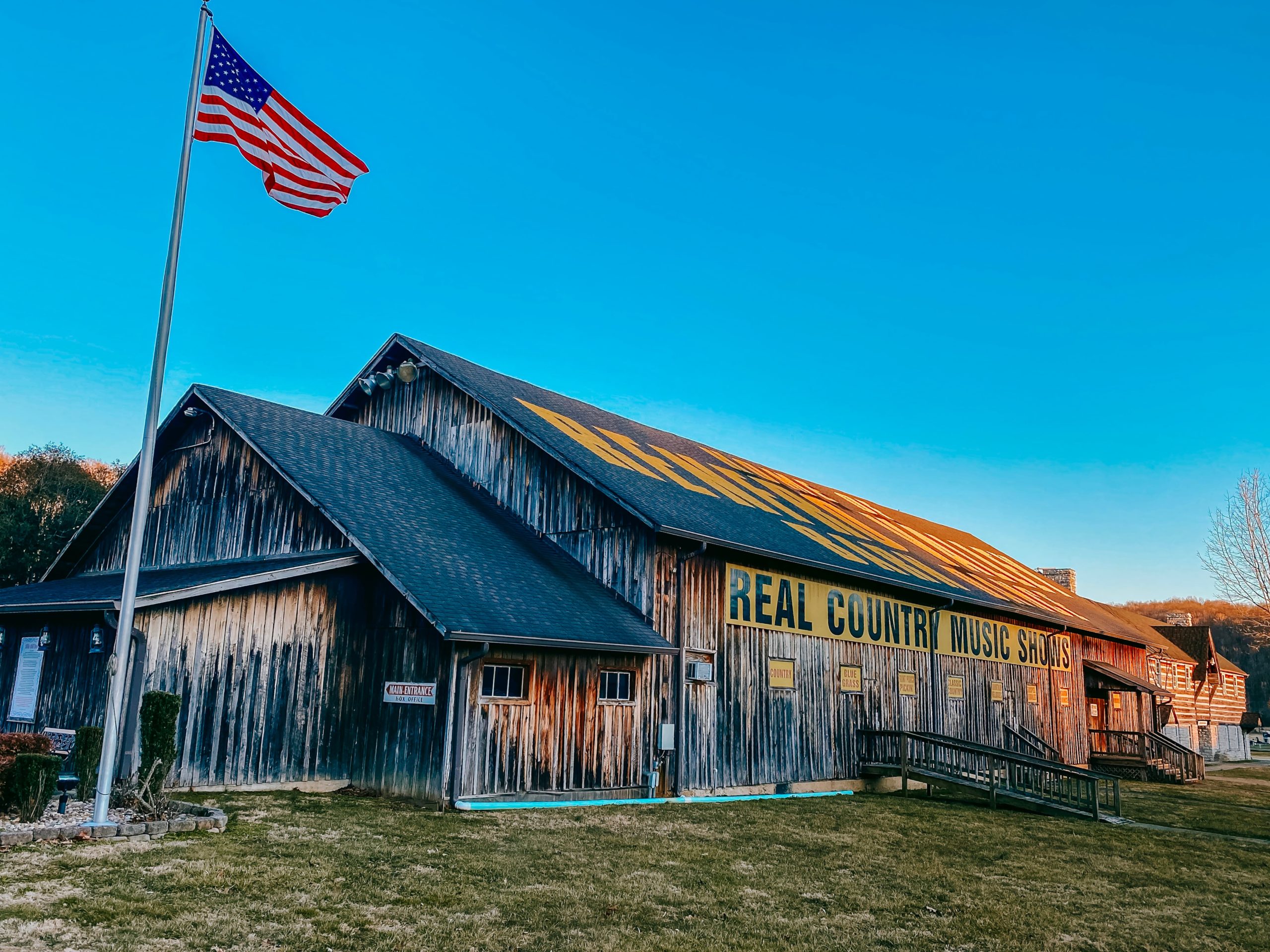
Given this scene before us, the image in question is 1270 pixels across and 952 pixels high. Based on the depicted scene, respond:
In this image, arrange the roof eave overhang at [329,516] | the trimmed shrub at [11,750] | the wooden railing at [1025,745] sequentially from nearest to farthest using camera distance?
the trimmed shrub at [11,750] < the roof eave overhang at [329,516] < the wooden railing at [1025,745]

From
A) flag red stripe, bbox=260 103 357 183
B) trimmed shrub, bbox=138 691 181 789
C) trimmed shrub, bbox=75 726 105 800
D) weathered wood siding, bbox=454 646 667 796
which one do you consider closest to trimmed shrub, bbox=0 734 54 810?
trimmed shrub, bbox=75 726 105 800

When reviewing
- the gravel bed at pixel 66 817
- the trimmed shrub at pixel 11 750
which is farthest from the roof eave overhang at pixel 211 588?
the gravel bed at pixel 66 817

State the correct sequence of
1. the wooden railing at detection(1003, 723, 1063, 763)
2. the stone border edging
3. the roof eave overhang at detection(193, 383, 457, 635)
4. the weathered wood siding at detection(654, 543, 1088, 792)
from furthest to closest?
1. the wooden railing at detection(1003, 723, 1063, 763)
2. the weathered wood siding at detection(654, 543, 1088, 792)
3. the roof eave overhang at detection(193, 383, 457, 635)
4. the stone border edging

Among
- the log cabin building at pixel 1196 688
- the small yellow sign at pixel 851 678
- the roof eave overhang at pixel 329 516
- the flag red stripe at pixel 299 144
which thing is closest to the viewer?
the flag red stripe at pixel 299 144

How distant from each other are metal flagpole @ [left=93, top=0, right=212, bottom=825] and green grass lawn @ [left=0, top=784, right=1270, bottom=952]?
1.10 meters

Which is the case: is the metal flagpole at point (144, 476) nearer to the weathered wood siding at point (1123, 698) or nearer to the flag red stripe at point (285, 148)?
the flag red stripe at point (285, 148)

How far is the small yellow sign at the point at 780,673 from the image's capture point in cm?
1991

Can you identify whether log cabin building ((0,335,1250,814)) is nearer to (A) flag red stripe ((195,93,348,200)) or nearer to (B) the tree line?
(A) flag red stripe ((195,93,348,200))

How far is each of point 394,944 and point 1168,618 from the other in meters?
64.4

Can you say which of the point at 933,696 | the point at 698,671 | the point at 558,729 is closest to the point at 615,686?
the point at 558,729

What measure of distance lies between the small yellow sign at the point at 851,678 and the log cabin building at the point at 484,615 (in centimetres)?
10

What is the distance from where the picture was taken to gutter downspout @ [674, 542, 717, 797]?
17.6 meters

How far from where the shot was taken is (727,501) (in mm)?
23219

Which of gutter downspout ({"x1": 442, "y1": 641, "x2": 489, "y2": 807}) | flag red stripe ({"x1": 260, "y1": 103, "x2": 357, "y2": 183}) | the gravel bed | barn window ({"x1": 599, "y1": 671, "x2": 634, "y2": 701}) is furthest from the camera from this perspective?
barn window ({"x1": 599, "y1": 671, "x2": 634, "y2": 701})
